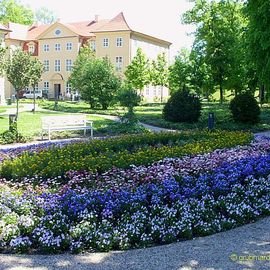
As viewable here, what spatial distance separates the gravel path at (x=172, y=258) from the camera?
159 inches

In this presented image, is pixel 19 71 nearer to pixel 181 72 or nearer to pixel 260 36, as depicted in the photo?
pixel 260 36

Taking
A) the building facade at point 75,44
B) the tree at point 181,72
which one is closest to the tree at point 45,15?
the building facade at point 75,44

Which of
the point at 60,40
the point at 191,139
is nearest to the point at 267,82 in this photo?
the point at 191,139

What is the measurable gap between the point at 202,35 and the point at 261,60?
651 inches

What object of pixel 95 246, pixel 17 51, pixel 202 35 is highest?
pixel 202 35

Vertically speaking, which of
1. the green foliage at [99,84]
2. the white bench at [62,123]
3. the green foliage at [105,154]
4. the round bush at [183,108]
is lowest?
the green foliage at [105,154]

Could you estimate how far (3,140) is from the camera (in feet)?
49.2

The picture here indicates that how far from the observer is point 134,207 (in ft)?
18.0

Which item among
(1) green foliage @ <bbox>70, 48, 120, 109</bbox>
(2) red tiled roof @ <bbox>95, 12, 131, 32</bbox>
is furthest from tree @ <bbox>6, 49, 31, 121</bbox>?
(2) red tiled roof @ <bbox>95, 12, 131, 32</bbox>

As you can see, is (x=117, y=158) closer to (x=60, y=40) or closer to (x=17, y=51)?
(x=17, y=51)

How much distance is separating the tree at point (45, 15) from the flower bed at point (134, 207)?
9775cm

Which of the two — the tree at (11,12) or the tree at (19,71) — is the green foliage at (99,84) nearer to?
the tree at (19,71)

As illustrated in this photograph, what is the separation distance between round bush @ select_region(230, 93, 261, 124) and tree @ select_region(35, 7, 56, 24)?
8598cm

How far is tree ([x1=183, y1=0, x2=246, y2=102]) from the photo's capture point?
32125 mm
